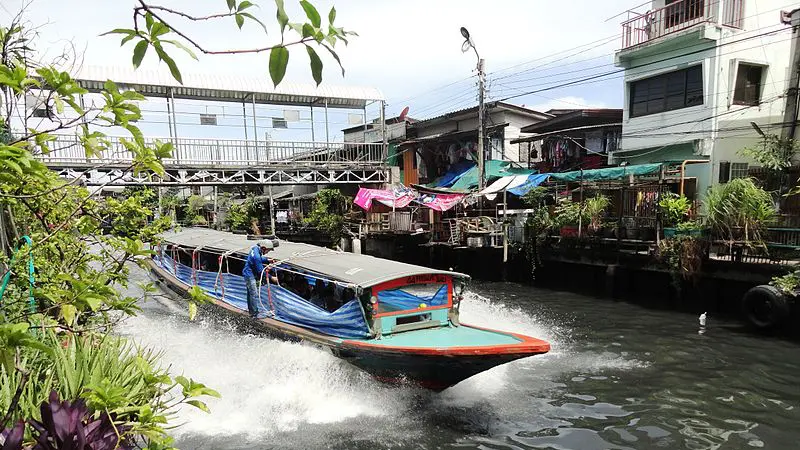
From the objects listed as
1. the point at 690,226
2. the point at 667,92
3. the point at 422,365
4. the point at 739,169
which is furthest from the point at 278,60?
the point at 667,92

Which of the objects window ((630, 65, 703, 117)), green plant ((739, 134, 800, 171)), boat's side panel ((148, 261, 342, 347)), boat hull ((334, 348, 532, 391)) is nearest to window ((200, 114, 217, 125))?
boat's side panel ((148, 261, 342, 347))

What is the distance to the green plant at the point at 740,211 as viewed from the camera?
37.4ft

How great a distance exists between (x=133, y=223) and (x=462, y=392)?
527 cm

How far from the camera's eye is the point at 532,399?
308 inches

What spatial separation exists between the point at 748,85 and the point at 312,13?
18640 millimetres

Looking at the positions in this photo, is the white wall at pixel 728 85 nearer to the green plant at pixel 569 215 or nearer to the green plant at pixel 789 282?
the green plant at pixel 569 215

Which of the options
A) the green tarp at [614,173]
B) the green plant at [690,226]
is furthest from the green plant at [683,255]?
the green tarp at [614,173]

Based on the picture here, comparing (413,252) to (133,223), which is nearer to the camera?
(133,223)

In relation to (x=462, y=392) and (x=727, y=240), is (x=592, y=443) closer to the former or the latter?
(x=462, y=392)

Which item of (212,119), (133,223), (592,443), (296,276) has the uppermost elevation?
(212,119)

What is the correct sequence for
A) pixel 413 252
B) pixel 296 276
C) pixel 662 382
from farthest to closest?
1. pixel 413 252
2. pixel 296 276
3. pixel 662 382

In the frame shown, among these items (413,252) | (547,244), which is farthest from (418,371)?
(413,252)

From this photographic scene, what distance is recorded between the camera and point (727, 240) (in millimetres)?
11891

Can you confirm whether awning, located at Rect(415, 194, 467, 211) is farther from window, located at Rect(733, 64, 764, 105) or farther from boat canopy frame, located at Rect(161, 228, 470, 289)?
window, located at Rect(733, 64, 764, 105)
